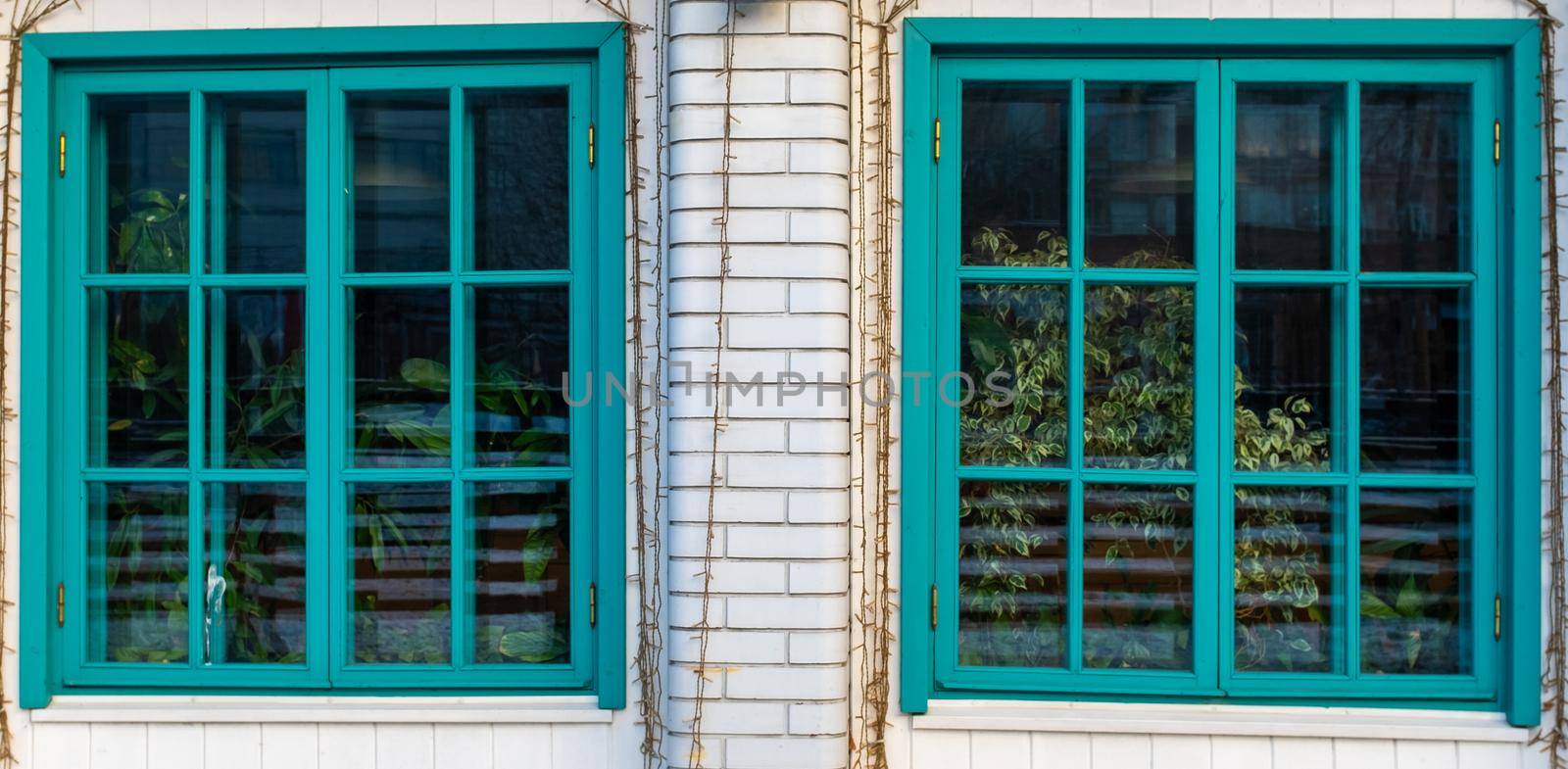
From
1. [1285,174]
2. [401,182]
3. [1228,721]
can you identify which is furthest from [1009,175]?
[401,182]

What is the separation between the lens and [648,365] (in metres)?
3.36

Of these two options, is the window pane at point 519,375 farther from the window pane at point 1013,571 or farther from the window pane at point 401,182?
the window pane at point 1013,571

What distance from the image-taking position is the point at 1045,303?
343cm

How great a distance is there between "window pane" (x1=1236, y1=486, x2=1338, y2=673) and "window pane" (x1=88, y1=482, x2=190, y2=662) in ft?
9.85

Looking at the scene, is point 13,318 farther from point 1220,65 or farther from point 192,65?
point 1220,65

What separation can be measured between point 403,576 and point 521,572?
34 centimetres

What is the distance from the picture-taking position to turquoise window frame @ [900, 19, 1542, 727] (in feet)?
10.8

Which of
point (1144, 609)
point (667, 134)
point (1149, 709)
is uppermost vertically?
point (667, 134)

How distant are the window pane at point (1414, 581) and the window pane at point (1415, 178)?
0.66 metres

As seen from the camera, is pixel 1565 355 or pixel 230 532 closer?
pixel 1565 355

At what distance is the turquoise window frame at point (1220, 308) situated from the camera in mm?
3303

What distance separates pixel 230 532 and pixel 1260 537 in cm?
292

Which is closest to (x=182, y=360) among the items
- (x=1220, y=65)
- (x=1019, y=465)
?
(x=1019, y=465)

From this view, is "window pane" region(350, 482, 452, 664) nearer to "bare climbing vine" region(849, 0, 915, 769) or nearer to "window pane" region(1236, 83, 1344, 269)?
"bare climbing vine" region(849, 0, 915, 769)
